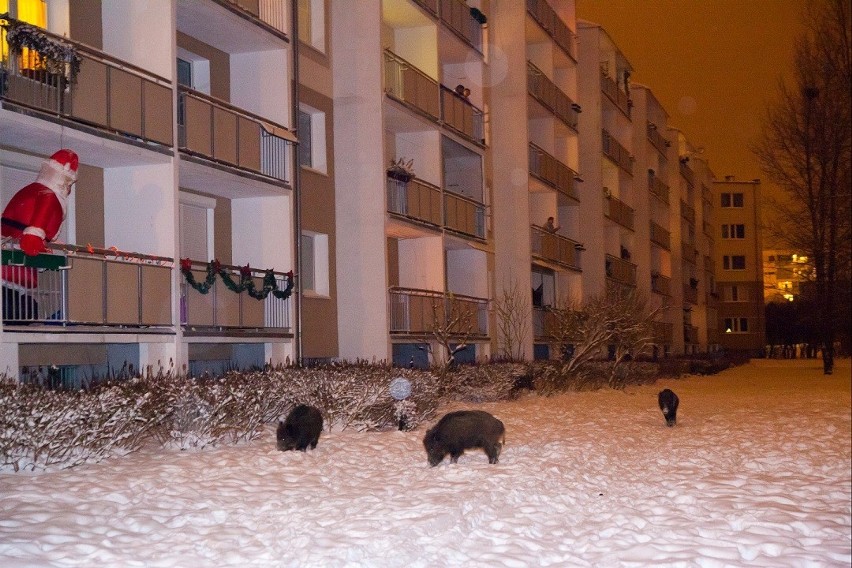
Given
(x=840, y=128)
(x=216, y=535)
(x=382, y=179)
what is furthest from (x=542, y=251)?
(x=840, y=128)

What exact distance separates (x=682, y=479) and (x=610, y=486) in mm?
921

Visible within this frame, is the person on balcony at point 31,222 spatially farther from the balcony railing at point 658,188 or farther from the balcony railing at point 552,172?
the balcony railing at point 658,188

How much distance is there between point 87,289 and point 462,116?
16.7 meters

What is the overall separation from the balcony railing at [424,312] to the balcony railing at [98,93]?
8.77m

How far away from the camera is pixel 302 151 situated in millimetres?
23766

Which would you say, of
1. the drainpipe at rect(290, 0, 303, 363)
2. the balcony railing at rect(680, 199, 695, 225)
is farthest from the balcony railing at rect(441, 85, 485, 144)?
the balcony railing at rect(680, 199, 695, 225)

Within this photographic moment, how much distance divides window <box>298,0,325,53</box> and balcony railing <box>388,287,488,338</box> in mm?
6414

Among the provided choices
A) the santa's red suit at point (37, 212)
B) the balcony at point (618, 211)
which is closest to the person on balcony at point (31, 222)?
the santa's red suit at point (37, 212)

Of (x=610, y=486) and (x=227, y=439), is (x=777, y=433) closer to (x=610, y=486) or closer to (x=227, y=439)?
(x=610, y=486)

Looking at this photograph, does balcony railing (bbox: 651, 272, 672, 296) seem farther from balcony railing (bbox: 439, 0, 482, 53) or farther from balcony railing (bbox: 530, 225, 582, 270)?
balcony railing (bbox: 439, 0, 482, 53)

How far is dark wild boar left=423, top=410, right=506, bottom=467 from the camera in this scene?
11641 mm

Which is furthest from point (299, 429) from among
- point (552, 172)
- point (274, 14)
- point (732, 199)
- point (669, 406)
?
A: point (732, 199)

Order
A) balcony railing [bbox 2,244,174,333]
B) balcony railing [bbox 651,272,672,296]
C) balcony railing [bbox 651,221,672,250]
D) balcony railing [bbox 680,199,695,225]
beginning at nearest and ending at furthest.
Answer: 1. balcony railing [bbox 2,244,174,333]
2. balcony railing [bbox 651,272,672,296]
3. balcony railing [bbox 651,221,672,250]
4. balcony railing [bbox 680,199,695,225]

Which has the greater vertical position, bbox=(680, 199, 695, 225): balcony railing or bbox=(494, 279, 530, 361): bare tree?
bbox=(680, 199, 695, 225): balcony railing
